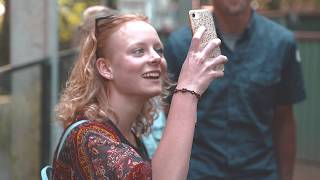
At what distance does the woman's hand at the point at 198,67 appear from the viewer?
2.50 meters

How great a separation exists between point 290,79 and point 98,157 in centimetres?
182

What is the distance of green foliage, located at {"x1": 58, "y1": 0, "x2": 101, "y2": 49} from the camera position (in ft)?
27.4

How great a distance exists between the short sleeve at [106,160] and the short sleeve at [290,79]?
1.67m

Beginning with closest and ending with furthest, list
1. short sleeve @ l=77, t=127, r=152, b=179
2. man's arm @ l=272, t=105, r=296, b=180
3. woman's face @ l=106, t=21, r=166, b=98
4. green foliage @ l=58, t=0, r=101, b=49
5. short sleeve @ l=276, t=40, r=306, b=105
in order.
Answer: short sleeve @ l=77, t=127, r=152, b=179 → woman's face @ l=106, t=21, r=166, b=98 → short sleeve @ l=276, t=40, r=306, b=105 → man's arm @ l=272, t=105, r=296, b=180 → green foliage @ l=58, t=0, r=101, b=49

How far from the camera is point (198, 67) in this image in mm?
2508

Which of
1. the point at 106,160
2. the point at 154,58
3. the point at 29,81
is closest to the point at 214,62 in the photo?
the point at 154,58

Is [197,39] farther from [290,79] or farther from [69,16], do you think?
[69,16]

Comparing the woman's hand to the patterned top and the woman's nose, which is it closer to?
the woman's nose

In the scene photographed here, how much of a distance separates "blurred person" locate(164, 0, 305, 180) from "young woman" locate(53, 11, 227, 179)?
0.92 m

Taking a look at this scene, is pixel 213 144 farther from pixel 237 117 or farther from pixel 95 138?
pixel 95 138

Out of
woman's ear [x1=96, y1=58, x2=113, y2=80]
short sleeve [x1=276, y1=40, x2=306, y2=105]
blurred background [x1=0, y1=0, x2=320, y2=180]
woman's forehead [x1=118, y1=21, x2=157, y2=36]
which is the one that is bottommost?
blurred background [x1=0, y1=0, x2=320, y2=180]

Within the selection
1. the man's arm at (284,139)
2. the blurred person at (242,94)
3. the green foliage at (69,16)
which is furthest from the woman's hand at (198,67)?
the green foliage at (69,16)

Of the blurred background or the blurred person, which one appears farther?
the blurred background

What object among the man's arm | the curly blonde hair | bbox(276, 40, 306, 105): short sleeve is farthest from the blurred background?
the curly blonde hair
